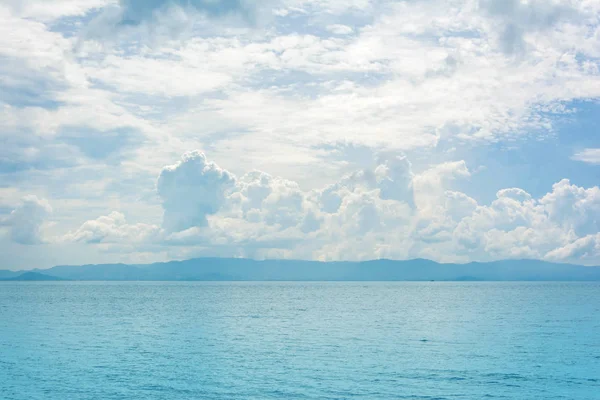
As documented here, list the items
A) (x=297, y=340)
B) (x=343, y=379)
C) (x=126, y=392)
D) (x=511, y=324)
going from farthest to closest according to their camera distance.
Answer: (x=511, y=324) < (x=297, y=340) < (x=343, y=379) < (x=126, y=392)

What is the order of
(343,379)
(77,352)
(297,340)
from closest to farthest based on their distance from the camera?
(343,379)
(77,352)
(297,340)

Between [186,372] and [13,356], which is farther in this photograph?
[13,356]

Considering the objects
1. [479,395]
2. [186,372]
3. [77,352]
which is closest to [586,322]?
[479,395]

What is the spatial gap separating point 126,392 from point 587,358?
49.4m

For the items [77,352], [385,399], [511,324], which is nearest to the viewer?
[385,399]

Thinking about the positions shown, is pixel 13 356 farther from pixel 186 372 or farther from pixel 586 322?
pixel 586 322

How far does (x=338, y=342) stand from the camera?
251 feet

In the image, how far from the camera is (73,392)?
4803cm

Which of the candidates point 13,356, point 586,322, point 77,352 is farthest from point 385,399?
point 586,322

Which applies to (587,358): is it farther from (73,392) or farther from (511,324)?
(73,392)

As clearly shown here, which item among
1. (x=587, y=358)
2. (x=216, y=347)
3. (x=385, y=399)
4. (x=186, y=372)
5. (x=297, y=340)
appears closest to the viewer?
(x=385, y=399)

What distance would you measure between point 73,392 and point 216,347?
26.3 metres

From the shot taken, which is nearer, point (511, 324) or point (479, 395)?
point (479, 395)

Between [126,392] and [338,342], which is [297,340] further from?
[126,392]
